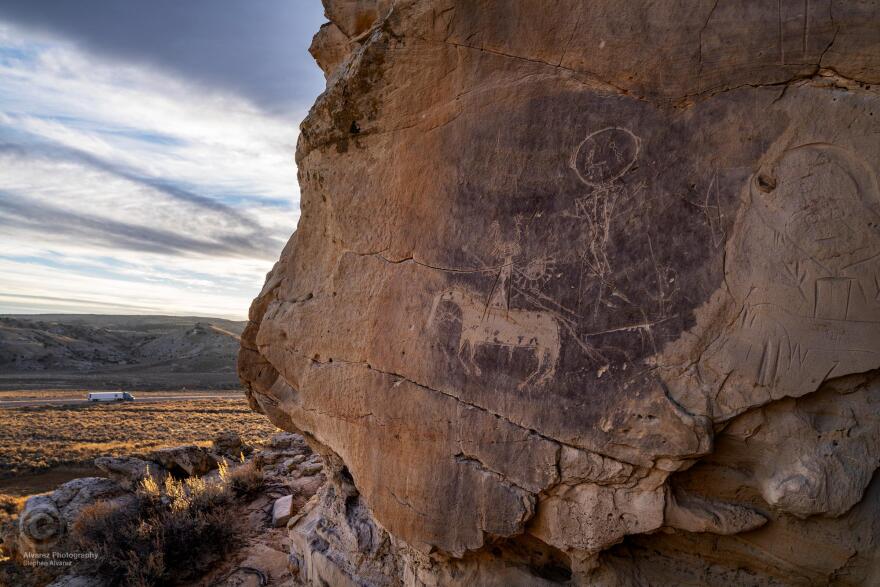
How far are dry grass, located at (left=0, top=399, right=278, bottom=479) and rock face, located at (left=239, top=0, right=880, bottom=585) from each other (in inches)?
403

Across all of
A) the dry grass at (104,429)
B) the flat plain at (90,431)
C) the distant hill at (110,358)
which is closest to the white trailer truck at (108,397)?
the flat plain at (90,431)

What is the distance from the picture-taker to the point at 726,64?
9.02 feet

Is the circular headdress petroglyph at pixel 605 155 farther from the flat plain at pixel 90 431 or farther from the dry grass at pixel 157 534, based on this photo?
the flat plain at pixel 90 431

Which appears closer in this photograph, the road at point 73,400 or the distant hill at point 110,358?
the road at point 73,400

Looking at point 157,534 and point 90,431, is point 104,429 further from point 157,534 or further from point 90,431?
point 157,534

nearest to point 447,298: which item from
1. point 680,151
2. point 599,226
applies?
point 599,226

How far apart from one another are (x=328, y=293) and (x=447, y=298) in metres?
1.33

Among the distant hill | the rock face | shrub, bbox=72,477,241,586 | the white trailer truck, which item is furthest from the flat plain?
the distant hill

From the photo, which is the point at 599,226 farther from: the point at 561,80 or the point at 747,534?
the point at 747,534

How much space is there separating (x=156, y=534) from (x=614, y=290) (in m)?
5.90

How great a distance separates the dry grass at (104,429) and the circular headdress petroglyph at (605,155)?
11.7 metres

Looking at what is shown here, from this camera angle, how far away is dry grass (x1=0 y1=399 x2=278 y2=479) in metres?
12.9

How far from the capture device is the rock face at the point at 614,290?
8.45ft

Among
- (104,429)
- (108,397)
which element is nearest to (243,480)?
(104,429)
